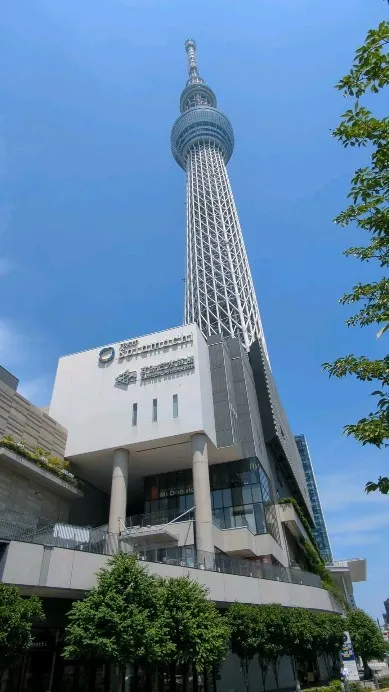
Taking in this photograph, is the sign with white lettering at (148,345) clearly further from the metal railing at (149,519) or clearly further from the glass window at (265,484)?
the metal railing at (149,519)

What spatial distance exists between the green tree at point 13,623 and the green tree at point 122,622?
93.4 inches

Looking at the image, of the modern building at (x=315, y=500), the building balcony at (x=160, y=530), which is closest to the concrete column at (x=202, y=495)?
the building balcony at (x=160, y=530)

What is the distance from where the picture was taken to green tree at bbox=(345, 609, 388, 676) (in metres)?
40.0

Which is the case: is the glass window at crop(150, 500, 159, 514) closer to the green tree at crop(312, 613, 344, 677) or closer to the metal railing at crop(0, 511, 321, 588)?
the metal railing at crop(0, 511, 321, 588)

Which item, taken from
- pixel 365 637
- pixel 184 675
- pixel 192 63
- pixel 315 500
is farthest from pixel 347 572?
pixel 192 63

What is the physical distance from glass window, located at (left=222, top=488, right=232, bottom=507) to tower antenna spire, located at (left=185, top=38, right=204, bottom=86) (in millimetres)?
118714

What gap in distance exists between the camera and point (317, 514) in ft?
486

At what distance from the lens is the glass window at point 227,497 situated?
3841 cm

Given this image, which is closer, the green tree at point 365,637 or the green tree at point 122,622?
the green tree at point 122,622

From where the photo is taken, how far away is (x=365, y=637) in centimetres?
4081

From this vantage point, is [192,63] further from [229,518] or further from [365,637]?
[365,637]

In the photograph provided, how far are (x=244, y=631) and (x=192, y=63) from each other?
143 m

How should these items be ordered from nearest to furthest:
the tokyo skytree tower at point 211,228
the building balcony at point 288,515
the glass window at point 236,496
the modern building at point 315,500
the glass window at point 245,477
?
1. the glass window at point 236,496
2. the glass window at point 245,477
3. the building balcony at point 288,515
4. the tokyo skytree tower at point 211,228
5. the modern building at point 315,500

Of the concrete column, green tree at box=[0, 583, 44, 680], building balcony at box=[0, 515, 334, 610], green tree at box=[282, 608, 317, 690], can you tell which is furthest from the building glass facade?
green tree at box=[0, 583, 44, 680]
